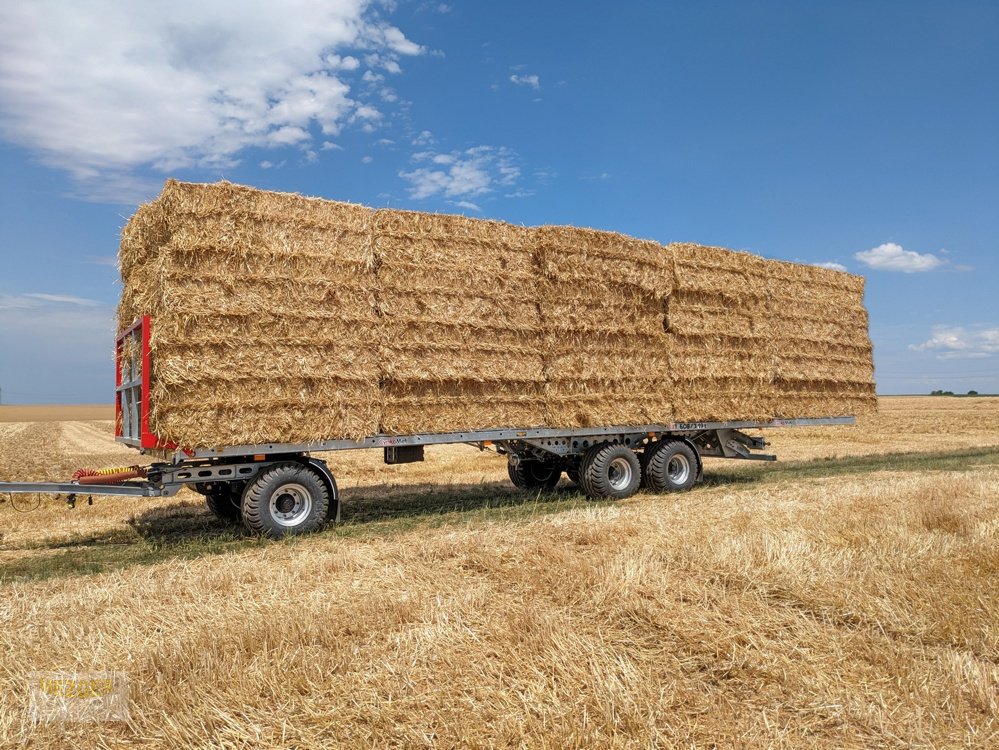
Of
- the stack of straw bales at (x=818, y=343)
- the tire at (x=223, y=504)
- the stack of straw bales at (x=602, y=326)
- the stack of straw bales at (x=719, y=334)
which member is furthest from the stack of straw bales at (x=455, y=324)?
the stack of straw bales at (x=818, y=343)

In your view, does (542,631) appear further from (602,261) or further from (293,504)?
(602,261)

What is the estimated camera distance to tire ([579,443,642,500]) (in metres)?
11.5

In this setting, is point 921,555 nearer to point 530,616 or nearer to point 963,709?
point 963,709

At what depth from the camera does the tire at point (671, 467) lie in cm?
1221

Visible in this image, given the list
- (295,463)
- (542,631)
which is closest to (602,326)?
(295,463)

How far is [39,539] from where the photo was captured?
911cm

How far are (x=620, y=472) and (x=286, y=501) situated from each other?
5.61 metres

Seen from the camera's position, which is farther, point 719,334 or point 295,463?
point 719,334

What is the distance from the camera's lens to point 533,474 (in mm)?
13195

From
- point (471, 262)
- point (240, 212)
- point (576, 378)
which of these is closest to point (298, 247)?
point (240, 212)

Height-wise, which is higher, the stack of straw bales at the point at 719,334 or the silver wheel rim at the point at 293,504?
the stack of straw bales at the point at 719,334

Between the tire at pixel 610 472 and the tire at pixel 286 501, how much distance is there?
437 centimetres

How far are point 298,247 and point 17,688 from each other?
603 centimetres

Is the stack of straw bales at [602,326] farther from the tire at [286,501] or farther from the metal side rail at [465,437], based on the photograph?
the tire at [286,501]
